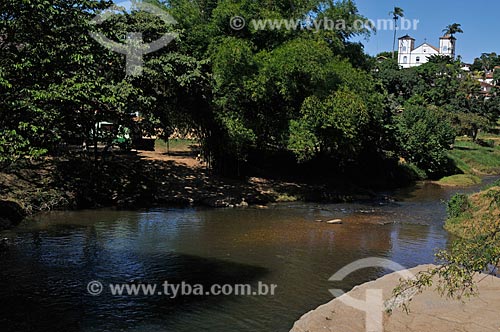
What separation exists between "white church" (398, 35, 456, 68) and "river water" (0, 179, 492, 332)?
10843 cm

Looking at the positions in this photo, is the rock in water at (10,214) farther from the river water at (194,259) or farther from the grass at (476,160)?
the grass at (476,160)

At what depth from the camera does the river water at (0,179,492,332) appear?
10.8m

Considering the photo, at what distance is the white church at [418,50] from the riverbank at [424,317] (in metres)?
121

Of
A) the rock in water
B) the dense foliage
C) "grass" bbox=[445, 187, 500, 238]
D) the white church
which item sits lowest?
the rock in water

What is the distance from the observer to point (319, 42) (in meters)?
27.8

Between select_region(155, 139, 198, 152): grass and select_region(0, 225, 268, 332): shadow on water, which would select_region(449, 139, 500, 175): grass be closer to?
select_region(155, 139, 198, 152): grass

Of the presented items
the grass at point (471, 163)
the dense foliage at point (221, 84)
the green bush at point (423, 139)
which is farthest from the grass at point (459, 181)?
the dense foliage at point (221, 84)

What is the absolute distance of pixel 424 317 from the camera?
30.9 ft

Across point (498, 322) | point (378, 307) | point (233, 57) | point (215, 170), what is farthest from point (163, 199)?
point (498, 322)

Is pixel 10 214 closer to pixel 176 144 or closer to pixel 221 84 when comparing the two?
pixel 221 84

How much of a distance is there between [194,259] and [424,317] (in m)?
7.78

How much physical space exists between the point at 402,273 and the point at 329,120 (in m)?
13.8

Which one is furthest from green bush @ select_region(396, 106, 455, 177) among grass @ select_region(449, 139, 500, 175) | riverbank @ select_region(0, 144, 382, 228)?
riverbank @ select_region(0, 144, 382, 228)

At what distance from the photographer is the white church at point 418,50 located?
125169mm
